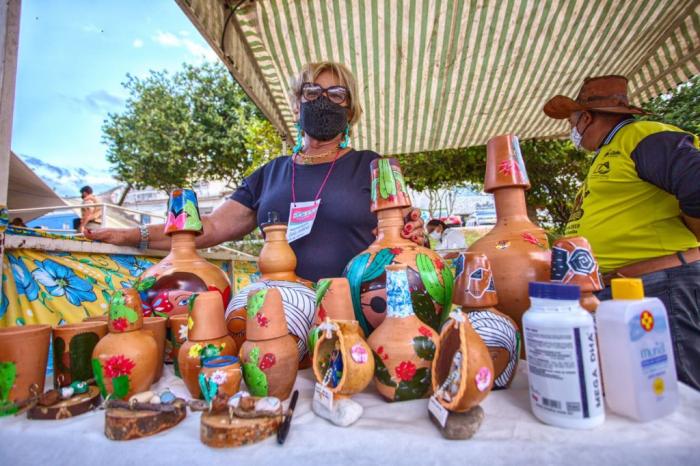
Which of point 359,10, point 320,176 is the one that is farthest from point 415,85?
point 320,176

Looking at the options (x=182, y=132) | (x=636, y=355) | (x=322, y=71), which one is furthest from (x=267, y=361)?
(x=182, y=132)

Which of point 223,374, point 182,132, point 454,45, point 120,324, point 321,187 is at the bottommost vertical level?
point 223,374

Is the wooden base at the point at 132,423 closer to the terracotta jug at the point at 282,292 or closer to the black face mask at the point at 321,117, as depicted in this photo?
the terracotta jug at the point at 282,292

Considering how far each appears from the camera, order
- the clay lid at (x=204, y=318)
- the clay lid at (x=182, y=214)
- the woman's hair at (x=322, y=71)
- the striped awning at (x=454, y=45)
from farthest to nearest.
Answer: the striped awning at (x=454, y=45), the woman's hair at (x=322, y=71), the clay lid at (x=182, y=214), the clay lid at (x=204, y=318)

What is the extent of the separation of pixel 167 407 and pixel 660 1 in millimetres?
3330

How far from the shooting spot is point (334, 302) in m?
0.99

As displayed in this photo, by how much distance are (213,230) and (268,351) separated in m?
1.13

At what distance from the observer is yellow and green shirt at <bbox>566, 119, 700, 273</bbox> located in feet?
4.89

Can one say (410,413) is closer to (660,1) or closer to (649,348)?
(649,348)

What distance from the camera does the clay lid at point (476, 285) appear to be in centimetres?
96

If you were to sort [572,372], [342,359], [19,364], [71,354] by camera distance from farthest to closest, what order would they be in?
[71,354] → [19,364] → [342,359] → [572,372]

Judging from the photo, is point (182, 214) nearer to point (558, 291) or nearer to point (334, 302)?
point (334, 302)

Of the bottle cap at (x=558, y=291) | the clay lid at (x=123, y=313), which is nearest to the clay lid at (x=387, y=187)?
the bottle cap at (x=558, y=291)

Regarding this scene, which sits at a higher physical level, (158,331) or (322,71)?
(322,71)
